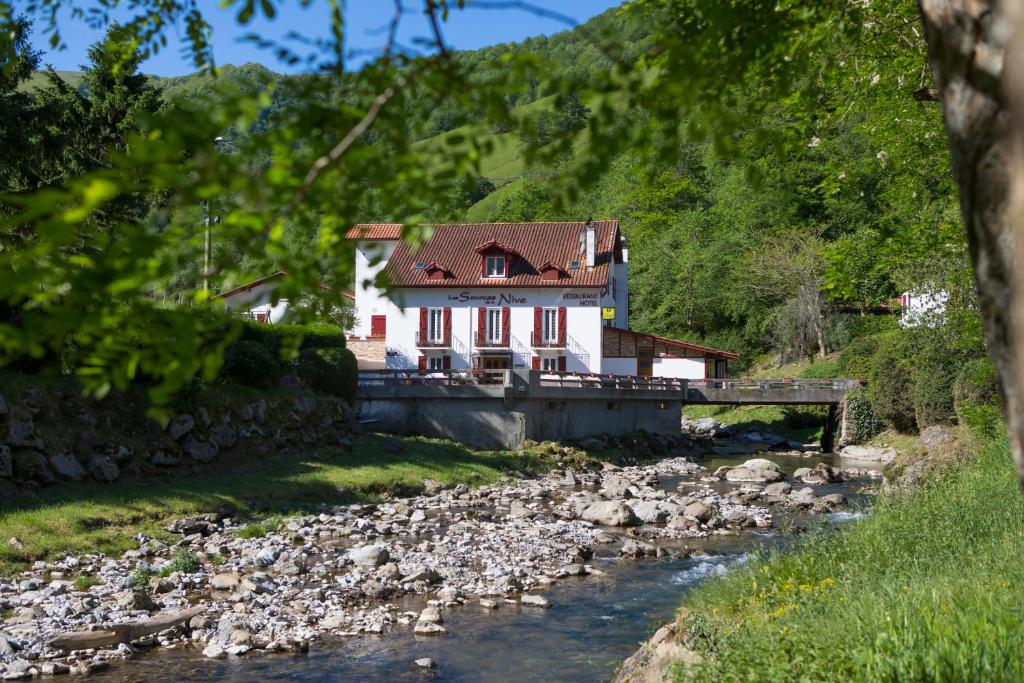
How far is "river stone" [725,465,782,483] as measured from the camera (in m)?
32.2

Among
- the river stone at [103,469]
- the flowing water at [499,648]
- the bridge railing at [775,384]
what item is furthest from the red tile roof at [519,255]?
the flowing water at [499,648]

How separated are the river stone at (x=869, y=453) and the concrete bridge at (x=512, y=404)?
3.81 meters

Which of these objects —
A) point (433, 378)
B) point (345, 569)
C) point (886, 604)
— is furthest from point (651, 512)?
point (886, 604)

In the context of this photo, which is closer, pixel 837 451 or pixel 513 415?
pixel 513 415

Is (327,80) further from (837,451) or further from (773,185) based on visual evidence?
(773,185)

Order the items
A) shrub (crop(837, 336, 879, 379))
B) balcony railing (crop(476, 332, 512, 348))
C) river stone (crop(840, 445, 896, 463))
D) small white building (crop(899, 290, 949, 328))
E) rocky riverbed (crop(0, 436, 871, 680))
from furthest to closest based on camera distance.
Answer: balcony railing (crop(476, 332, 512, 348)), shrub (crop(837, 336, 879, 379)), river stone (crop(840, 445, 896, 463)), small white building (crop(899, 290, 949, 328)), rocky riverbed (crop(0, 436, 871, 680))

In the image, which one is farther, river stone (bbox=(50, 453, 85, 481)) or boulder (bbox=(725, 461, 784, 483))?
boulder (bbox=(725, 461, 784, 483))

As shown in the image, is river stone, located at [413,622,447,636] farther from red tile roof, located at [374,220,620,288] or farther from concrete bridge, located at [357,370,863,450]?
red tile roof, located at [374,220,620,288]

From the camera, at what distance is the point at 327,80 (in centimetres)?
369

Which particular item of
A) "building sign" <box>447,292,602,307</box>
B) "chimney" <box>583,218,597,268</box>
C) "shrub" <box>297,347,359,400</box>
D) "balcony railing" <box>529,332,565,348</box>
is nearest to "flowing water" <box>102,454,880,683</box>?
"shrub" <box>297,347,359,400</box>

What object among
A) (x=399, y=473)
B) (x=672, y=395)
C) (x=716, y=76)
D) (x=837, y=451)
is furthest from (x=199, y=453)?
(x=837, y=451)

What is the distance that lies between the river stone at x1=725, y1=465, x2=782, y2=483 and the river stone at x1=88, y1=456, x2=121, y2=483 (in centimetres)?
1979

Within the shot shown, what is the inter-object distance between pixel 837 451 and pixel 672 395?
7598mm

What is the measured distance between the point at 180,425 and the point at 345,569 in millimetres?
8799
